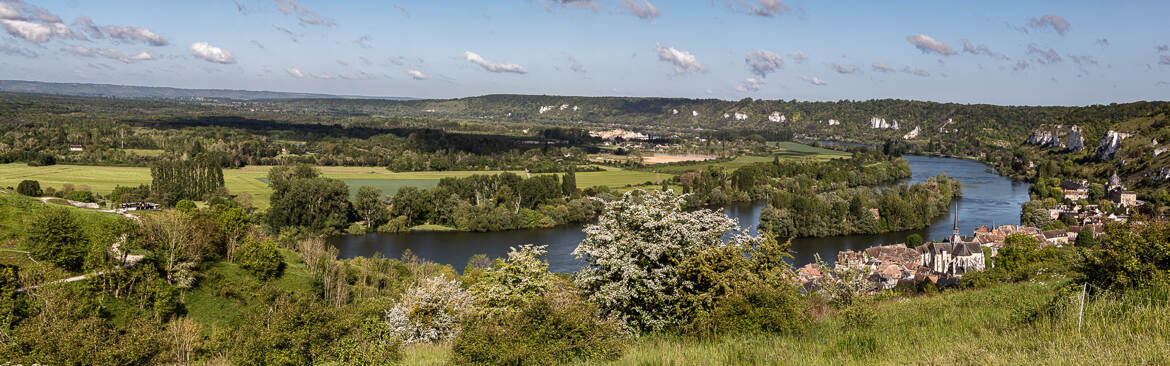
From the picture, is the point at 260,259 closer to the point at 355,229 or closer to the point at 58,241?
the point at 58,241

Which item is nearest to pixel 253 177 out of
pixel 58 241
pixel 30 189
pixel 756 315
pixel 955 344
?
pixel 30 189

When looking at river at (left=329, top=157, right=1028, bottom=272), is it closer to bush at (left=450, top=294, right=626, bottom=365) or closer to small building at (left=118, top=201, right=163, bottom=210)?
small building at (left=118, top=201, right=163, bottom=210)

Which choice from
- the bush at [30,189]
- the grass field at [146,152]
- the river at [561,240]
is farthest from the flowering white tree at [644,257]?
the grass field at [146,152]

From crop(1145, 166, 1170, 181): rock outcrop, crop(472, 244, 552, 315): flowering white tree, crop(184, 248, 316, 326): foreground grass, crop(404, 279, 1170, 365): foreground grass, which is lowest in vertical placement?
crop(184, 248, 316, 326): foreground grass

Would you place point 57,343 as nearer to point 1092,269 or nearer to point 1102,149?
point 1092,269

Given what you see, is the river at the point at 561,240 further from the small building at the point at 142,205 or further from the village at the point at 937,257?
the small building at the point at 142,205

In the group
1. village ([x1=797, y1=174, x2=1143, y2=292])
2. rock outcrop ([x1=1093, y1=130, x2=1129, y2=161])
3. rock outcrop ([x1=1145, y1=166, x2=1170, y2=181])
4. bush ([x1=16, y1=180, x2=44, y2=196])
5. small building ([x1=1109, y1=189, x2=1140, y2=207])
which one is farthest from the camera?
rock outcrop ([x1=1093, y1=130, x2=1129, y2=161])

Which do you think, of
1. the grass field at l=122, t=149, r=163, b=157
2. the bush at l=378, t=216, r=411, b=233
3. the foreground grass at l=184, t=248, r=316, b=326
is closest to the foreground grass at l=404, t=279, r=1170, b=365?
the foreground grass at l=184, t=248, r=316, b=326
